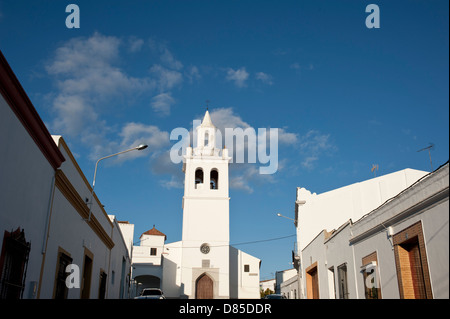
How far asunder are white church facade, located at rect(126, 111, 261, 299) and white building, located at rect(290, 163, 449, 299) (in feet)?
41.0

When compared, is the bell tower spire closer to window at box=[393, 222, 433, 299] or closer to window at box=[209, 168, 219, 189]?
window at box=[209, 168, 219, 189]

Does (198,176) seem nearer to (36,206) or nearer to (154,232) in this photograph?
(154,232)

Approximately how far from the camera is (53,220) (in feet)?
33.9

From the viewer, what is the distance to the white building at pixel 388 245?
8.55 m

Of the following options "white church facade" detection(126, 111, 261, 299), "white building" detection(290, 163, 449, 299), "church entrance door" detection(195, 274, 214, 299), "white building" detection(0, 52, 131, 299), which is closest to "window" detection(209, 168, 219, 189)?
"white church facade" detection(126, 111, 261, 299)

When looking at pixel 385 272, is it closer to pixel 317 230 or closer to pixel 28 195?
pixel 28 195

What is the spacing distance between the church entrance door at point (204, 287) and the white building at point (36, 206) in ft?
67.0

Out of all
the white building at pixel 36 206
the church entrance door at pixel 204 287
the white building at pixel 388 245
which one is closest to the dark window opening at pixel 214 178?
the church entrance door at pixel 204 287

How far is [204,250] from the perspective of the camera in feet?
115

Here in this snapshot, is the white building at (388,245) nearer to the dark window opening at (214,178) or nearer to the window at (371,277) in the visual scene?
the window at (371,277)

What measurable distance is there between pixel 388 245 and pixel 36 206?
28.9ft

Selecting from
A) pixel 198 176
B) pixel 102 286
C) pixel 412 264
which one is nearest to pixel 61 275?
pixel 102 286
